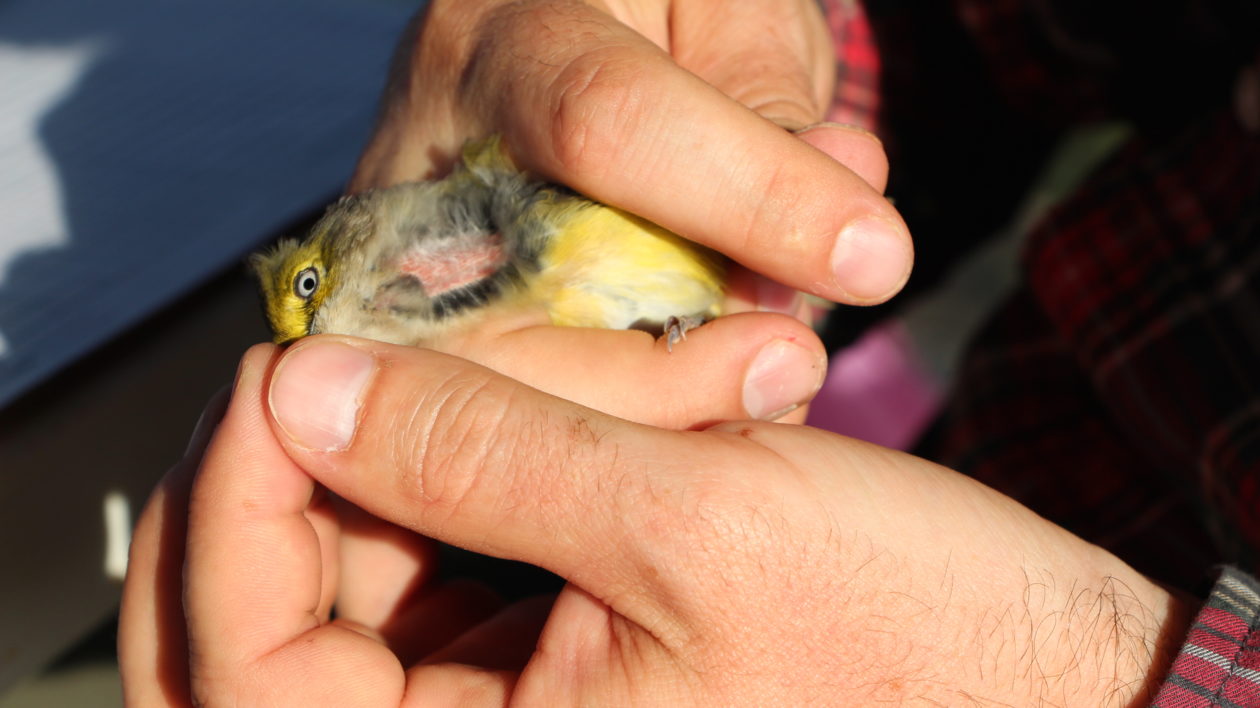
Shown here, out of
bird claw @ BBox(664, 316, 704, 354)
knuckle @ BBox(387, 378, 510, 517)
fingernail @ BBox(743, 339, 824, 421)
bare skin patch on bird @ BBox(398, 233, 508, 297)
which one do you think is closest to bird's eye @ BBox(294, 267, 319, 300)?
bare skin patch on bird @ BBox(398, 233, 508, 297)

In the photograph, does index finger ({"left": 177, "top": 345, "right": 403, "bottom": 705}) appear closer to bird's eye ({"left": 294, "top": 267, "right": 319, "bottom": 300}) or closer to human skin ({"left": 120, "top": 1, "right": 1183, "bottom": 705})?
human skin ({"left": 120, "top": 1, "right": 1183, "bottom": 705})

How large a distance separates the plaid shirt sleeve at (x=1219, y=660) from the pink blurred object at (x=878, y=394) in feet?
6.30

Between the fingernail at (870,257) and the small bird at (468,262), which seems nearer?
the fingernail at (870,257)

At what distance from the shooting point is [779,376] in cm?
155

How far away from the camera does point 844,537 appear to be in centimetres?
121

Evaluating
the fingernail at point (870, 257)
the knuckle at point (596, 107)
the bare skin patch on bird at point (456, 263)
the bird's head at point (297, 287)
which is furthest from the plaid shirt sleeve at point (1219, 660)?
the bird's head at point (297, 287)

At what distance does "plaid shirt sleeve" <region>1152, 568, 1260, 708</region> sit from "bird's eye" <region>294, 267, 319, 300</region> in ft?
4.21

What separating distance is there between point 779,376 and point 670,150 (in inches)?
16.2

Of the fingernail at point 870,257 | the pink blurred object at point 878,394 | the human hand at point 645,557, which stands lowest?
the pink blurred object at point 878,394

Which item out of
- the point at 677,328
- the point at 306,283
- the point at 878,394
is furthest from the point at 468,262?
the point at 878,394

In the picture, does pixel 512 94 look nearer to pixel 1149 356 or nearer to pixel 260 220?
pixel 260 220

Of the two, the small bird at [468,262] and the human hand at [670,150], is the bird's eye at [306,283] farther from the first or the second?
the human hand at [670,150]

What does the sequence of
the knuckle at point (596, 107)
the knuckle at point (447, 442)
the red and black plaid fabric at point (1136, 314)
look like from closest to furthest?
the knuckle at point (447, 442), the knuckle at point (596, 107), the red and black plaid fabric at point (1136, 314)

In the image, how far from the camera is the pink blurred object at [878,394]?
3.28 meters
